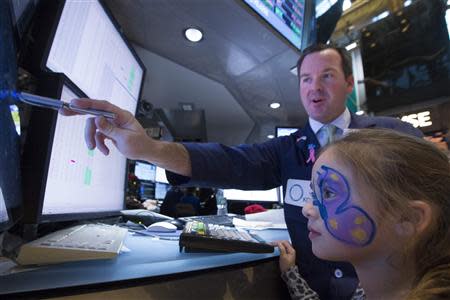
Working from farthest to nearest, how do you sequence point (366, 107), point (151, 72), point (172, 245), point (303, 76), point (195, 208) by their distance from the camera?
point (366, 107), point (151, 72), point (195, 208), point (303, 76), point (172, 245)

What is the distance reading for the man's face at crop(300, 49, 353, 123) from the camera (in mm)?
997

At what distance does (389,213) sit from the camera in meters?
0.43

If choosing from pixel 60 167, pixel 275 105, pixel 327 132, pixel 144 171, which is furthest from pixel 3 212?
pixel 275 105

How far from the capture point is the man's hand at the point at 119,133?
56cm

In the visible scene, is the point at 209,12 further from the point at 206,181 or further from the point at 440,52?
the point at 440,52

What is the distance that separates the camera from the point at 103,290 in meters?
0.37

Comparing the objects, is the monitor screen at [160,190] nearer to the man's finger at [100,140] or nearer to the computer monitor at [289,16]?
the computer monitor at [289,16]

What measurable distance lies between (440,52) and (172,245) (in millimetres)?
4624

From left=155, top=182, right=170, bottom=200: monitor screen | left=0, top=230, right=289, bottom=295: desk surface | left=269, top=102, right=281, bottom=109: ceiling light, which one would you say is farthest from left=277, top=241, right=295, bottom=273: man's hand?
left=155, top=182, right=170, bottom=200: monitor screen

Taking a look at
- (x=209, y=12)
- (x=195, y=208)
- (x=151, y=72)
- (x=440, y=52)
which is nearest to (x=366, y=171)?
(x=209, y=12)

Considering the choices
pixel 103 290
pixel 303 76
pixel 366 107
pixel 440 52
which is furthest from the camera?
pixel 366 107

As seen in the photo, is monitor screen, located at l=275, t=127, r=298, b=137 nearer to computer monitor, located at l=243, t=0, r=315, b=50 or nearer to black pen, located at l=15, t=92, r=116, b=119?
computer monitor, located at l=243, t=0, r=315, b=50

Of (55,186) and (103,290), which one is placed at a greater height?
(55,186)

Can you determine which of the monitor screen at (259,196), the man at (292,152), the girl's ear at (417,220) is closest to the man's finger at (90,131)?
the man at (292,152)
